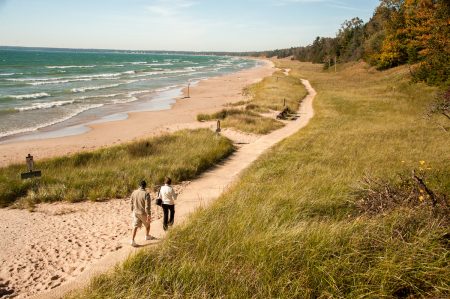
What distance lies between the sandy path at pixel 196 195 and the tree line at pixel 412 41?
60.3 feet

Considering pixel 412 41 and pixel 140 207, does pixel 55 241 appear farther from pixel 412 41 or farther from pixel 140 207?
pixel 412 41

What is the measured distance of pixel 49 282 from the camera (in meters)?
7.95

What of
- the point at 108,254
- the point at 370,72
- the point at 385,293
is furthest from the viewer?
the point at 370,72

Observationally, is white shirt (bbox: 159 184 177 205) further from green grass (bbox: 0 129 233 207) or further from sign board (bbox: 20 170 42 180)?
sign board (bbox: 20 170 42 180)

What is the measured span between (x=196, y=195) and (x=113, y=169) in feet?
13.7

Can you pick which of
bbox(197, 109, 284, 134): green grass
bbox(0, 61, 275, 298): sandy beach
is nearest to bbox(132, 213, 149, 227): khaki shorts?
bbox(0, 61, 275, 298): sandy beach

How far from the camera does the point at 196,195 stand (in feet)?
43.5

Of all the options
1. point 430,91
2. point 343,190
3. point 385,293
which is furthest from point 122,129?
point 430,91

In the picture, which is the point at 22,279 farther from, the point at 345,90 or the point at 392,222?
the point at 345,90

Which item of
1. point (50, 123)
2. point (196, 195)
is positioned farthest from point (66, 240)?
point (50, 123)

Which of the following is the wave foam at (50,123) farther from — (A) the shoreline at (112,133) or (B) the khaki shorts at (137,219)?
(B) the khaki shorts at (137,219)

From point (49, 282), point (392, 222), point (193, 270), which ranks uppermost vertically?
point (392, 222)

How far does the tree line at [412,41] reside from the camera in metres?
34.0

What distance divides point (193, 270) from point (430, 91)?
35.4 metres
